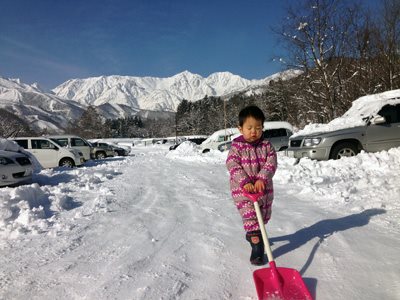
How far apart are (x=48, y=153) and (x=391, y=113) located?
45.3 ft

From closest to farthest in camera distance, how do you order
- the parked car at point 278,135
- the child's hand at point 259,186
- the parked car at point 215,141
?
1. the child's hand at point 259,186
2. the parked car at point 278,135
3. the parked car at point 215,141

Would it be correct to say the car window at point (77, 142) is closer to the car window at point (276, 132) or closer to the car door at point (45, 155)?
the car door at point (45, 155)

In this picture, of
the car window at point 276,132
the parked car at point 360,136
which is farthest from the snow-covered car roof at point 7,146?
the car window at point 276,132

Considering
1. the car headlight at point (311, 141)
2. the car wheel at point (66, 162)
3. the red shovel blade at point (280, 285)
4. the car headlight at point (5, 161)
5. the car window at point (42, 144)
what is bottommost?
the red shovel blade at point (280, 285)

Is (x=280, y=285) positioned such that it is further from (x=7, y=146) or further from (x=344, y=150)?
(x=7, y=146)

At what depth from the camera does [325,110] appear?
18219 millimetres

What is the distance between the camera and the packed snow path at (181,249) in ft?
8.29

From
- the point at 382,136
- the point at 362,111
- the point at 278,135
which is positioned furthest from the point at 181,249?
the point at 278,135

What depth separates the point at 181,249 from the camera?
3.39 meters

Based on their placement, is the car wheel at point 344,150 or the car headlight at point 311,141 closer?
the car wheel at point 344,150

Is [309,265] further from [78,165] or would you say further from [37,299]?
[78,165]

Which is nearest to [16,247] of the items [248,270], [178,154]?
[248,270]

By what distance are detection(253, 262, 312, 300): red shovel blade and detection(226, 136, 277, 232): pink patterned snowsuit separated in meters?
0.51

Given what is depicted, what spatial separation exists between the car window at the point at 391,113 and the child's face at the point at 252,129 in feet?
24.9
